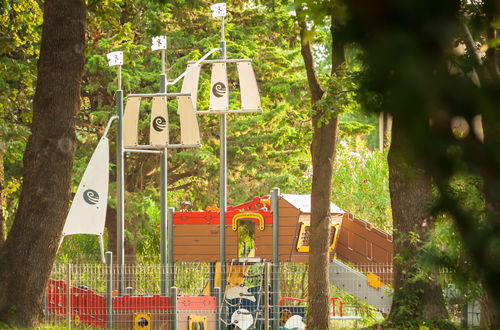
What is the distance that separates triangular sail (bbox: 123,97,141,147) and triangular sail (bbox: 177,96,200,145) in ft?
2.99

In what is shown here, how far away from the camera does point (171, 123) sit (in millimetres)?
25703

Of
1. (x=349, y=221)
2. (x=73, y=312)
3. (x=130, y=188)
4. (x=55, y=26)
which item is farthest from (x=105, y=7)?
(x=130, y=188)

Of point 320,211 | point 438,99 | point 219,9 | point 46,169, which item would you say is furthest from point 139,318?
point 438,99

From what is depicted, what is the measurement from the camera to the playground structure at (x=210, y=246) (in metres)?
16.2

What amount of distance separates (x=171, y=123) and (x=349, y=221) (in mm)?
7693

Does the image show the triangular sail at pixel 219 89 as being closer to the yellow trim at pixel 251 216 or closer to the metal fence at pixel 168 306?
the yellow trim at pixel 251 216

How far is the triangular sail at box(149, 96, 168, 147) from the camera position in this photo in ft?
59.5

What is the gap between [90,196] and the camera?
17250 mm

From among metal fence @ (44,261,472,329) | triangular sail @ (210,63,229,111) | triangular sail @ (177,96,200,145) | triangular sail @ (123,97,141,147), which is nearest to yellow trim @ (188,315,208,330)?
metal fence @ (44,261,472,329)

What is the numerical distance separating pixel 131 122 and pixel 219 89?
181 centimetres

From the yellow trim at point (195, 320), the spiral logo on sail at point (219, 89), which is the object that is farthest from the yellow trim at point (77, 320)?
the spiral logo on sail at point (219, 89)

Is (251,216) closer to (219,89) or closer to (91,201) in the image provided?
(219,89)

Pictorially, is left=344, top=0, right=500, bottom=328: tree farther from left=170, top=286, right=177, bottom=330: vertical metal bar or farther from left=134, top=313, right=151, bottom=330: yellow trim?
left=134, top=313, right=151, bottom=330: yellow trim

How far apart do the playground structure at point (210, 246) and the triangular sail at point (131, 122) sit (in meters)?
0.02
